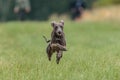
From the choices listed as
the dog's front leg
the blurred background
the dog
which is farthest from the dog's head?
the blurred background

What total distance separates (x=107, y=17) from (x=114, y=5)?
7.96 ft

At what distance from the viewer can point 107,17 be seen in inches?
1361

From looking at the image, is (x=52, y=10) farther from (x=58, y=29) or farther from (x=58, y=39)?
(x=58, y=29)

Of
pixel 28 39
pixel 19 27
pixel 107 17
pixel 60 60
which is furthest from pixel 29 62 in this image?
pixel 107 17

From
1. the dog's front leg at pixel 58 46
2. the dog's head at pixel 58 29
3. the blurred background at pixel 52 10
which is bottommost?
the blurred background at pixel 52 10

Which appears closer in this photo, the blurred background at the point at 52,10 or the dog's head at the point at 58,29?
the dog's head at the point at 58,29

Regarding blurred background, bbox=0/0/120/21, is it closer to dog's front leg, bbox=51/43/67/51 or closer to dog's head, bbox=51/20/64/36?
dog's front leg, bbox=51/43/67/51

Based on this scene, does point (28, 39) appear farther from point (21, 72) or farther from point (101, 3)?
point (101, 3)

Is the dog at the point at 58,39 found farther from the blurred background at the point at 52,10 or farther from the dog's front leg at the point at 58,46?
the blurred background at the point at 52,10

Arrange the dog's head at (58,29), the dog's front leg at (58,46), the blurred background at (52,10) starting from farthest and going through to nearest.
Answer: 1. the blurred background at (52,10)
2. the dog's front leg at (58,46)
3. the dog's head at (58,29)

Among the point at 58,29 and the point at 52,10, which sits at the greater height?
the point at 58,29

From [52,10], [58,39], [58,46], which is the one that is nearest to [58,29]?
[58,39]

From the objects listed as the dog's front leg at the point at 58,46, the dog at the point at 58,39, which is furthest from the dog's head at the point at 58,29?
the dog's front leg at the point at 58,46

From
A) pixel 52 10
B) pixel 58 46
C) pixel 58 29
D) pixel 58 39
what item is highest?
pixel 58 29
